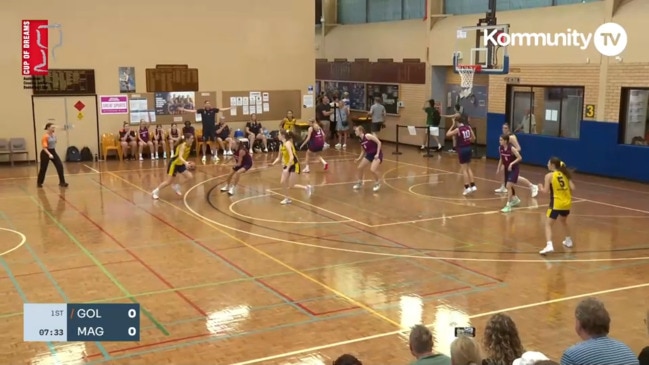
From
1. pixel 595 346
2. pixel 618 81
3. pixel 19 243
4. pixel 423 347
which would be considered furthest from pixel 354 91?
pixel 595 346

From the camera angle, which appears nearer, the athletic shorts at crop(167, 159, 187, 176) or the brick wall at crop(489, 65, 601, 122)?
the athletic shorts at crop(167, 159, 187, 176)

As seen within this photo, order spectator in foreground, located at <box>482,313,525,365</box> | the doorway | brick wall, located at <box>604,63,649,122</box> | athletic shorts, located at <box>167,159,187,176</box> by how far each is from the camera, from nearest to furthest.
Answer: spectator in foreground, located at <box>482,313,525,365</box> < athletic shorts, located at <box>167,159,187,176</box> < brick wall, located at <box>604,63,649,122</box> < the doorway

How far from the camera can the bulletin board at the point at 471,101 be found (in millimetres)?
28984

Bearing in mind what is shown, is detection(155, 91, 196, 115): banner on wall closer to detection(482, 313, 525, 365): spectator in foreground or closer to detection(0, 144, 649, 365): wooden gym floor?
detection(0, 144, 649, 365): wooden gym floor

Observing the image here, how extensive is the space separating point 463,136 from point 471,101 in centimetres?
1140

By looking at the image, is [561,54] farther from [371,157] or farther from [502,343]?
[502,343]

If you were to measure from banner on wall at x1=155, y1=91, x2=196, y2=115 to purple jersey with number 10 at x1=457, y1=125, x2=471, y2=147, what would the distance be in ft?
39.8

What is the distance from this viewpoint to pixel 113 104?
84.3 ft

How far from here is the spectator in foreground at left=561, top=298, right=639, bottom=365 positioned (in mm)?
4996

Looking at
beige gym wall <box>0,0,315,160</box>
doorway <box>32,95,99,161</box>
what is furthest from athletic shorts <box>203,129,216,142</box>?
doorway <box>32,95,99,161</box>

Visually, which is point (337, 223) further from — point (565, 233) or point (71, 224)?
point (71, 224)

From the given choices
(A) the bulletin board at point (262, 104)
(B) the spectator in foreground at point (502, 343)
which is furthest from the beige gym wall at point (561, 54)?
(B) the spectator in foreground at point (502, 343)

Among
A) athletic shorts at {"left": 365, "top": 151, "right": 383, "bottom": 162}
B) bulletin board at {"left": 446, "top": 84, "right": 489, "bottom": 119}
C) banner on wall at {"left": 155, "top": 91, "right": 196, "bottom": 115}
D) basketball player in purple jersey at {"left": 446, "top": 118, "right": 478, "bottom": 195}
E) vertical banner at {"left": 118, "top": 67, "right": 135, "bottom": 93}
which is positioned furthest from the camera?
bulletin board at {"left": 446, "top": 84, "right": 489, "bottom": 119}
